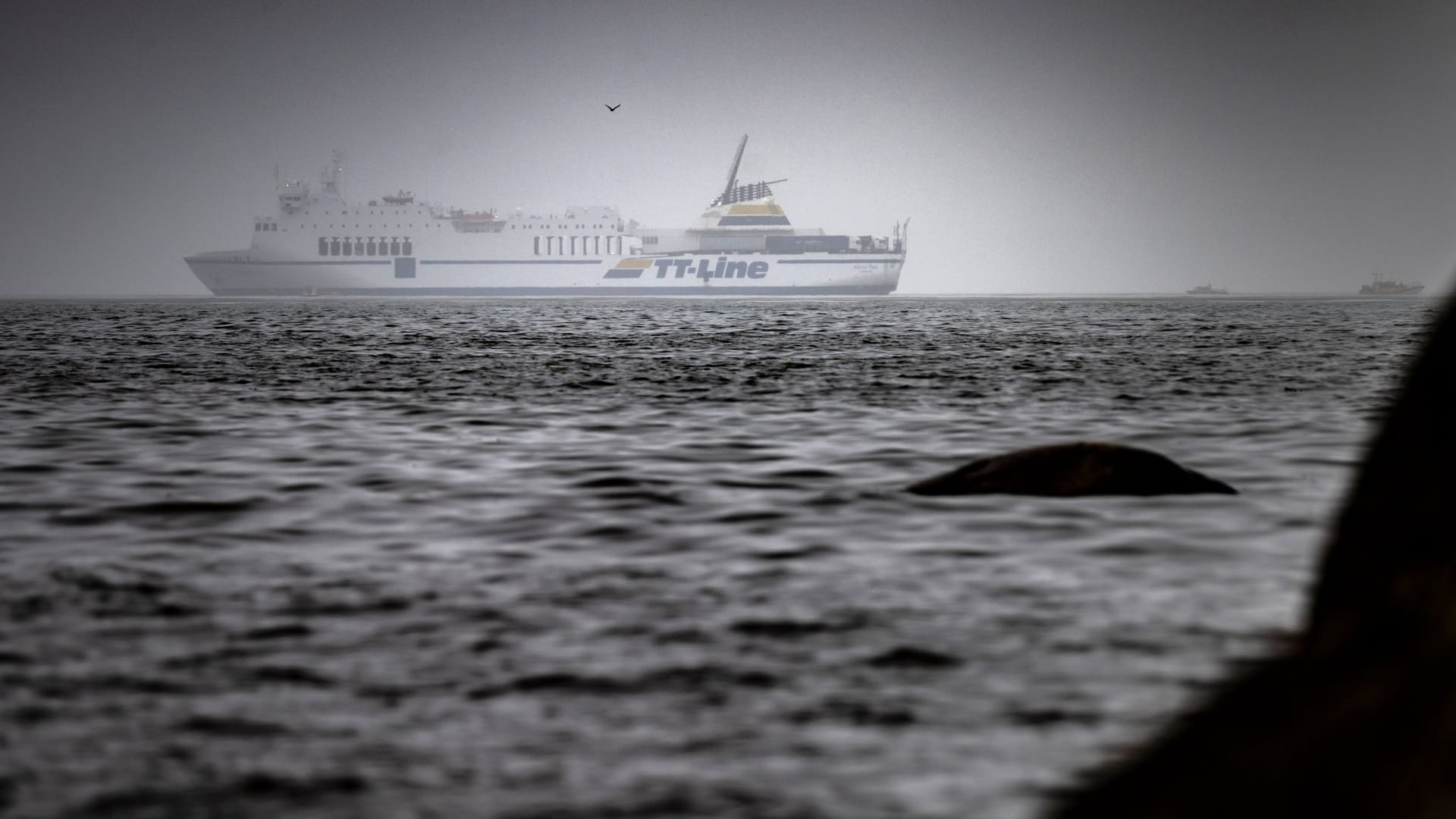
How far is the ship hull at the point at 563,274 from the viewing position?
129625 mm

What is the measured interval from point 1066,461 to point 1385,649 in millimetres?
6828

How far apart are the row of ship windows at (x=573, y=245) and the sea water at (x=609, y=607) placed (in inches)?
4571

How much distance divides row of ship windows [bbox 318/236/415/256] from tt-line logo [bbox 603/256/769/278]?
1833cm

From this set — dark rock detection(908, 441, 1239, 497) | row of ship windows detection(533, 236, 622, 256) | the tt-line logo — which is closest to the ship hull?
the tt-line logo

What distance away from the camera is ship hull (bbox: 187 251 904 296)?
12962 cm

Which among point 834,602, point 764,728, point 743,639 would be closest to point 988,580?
point 834,602

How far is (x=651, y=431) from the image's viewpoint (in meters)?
13.6

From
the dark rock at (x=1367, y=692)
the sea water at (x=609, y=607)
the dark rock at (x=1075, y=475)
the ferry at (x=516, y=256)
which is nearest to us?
the dark rock at (x=1367, y=692)

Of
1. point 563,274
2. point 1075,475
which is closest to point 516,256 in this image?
point 563,274

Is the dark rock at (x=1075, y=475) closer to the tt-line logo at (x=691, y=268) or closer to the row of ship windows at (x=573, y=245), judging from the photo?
the tt-line logo at (x=691, y=268)

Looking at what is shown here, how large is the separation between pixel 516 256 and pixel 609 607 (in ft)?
419

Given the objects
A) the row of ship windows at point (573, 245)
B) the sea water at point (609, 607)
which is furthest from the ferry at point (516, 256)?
the sea water at point (609, 607)

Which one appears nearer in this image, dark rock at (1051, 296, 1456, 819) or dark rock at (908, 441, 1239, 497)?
dark rock at (1051, 296, 1456, 819)

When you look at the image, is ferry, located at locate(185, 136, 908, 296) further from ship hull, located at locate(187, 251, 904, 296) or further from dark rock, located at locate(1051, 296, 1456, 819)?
dark rock, located at locate(1051, 296, 1456, 819)
